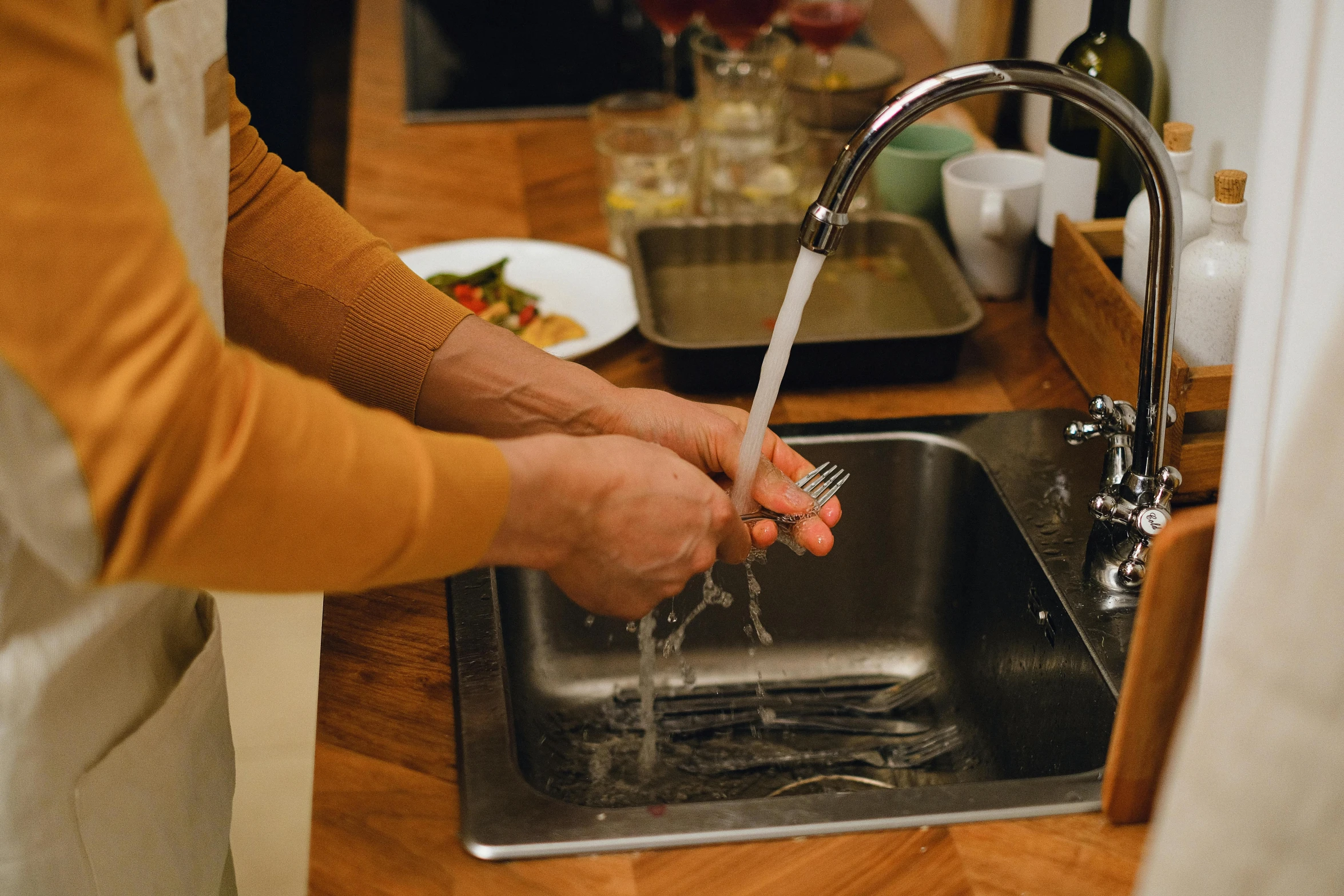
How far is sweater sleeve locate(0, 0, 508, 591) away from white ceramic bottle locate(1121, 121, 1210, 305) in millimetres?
756

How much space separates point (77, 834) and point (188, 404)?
412mm

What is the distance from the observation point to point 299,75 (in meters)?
3.69

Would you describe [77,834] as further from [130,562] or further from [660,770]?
[660,770]

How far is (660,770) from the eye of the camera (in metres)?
1.07

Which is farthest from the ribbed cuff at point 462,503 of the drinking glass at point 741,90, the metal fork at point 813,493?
the drinking glass at point 741,90

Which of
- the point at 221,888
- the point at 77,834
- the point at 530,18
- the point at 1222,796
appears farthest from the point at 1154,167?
the point at 530,18

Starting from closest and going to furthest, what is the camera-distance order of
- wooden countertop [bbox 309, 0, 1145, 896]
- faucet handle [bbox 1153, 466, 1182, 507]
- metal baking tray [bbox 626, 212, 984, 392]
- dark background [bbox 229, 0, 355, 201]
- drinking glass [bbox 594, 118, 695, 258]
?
wooden countertop [bbox 309, 0, 1145, 896] → faucet handle [bbox 1153, 466, 1182, 507] → metal baking tray [bbox 626, 212, 984, 392] → drinking glass [bbox 594, 118, 695, 258] → dark background [bbox 229, 0, 355, 201]

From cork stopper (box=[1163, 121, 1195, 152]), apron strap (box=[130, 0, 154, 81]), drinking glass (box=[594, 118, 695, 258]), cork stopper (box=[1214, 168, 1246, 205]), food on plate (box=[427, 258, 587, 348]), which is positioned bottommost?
food on plate (box=[427, 258, 587, 348])

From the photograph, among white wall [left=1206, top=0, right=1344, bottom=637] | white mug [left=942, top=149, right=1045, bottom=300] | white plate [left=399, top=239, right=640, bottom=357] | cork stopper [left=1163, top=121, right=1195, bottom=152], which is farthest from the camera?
white plate [left=399, top=239, right=640, bottom=357]

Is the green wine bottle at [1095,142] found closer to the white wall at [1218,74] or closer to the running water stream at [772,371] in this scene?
the white wall at [1218,74]

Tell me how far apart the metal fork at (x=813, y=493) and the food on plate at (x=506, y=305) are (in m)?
0.47

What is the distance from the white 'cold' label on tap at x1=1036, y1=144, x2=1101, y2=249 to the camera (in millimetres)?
1272

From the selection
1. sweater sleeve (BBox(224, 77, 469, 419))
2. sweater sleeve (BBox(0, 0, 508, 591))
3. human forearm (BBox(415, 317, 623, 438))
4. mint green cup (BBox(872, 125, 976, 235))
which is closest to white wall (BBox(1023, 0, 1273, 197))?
mint green cup (BBox(872, 125, 976, 235))

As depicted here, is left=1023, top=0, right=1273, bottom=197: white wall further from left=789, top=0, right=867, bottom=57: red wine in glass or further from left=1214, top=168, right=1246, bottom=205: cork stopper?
left=789, top=0, right=867, bottom=57: red wine in glass
